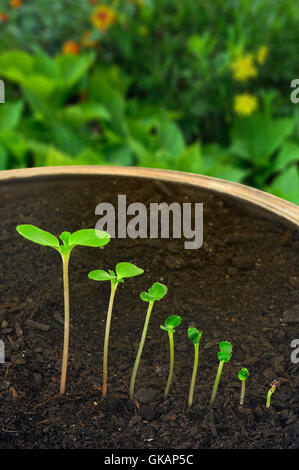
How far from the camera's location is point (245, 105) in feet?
7.54

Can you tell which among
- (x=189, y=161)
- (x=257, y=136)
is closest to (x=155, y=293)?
(x=189, y=161)

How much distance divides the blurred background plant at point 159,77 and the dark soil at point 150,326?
40.4 inches

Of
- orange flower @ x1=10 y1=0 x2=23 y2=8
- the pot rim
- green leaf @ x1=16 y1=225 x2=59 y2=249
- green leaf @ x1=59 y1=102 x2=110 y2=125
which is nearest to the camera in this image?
green leaf @ x1=16 y1=225 x2=59 y2=249

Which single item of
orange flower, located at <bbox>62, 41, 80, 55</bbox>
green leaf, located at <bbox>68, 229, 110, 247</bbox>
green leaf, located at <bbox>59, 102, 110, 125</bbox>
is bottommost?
green leaf, located at <bbox>68, 229, 110, 247</bbox>

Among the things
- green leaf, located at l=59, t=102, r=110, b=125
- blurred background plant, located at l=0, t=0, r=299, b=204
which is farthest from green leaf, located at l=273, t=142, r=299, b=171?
green leaf, located at l=59, t=102, r=110, b=125

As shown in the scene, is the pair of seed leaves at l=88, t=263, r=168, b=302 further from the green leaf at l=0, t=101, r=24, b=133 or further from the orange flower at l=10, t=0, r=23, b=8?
the orange flower at l=10, t=0, r=23, b=8

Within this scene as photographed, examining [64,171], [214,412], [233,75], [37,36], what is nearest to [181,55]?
[233,75]

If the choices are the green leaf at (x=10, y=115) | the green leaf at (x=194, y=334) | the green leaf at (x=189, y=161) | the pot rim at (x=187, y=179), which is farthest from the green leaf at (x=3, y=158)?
the green leaf at (x=194, y=334)

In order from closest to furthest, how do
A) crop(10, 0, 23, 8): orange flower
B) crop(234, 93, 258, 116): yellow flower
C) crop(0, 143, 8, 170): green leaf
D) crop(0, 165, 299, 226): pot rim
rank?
1. crop(0, 165, 299, 226): pot rim
2. crop(0, 143, 8, 170): green leaf
3. crop(234, 93, 258, 116): yellow flower
4. crop(10, 0, 23, 8): orange flower

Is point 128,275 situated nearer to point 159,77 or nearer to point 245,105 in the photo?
point 245,105

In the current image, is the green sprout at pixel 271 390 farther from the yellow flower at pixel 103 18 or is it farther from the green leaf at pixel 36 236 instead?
the yellow flower at pixel 103 18

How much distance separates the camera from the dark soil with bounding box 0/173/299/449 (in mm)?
707

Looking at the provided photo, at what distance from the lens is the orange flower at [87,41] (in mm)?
2540
